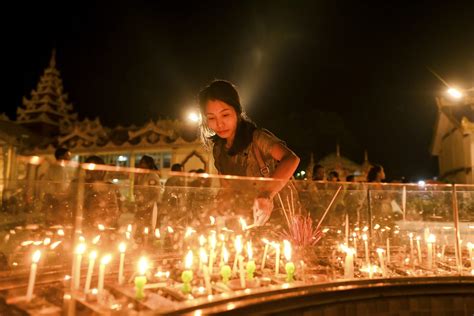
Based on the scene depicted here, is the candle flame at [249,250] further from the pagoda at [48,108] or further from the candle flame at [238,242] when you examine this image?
the pagoda at [48,108]

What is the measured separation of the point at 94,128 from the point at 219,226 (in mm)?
25827

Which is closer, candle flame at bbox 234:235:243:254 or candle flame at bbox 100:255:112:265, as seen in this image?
candle flame at bbox 100:255:112:265

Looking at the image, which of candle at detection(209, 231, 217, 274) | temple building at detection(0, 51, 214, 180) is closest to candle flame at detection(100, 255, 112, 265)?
candle at detection(209, 231, 217, 274)

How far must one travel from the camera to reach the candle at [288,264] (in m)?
3.17

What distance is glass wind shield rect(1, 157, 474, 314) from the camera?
236 cm

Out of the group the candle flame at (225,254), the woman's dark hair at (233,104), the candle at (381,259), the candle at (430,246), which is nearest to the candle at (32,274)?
the candle flame at (225,254)

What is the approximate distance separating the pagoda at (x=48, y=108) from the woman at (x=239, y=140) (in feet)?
119

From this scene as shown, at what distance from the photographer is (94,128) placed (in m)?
27.1

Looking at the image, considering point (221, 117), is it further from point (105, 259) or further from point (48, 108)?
point (48, 108)

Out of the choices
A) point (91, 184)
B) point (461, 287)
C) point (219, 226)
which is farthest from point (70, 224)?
point (461, 287)

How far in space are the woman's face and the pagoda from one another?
36.4m

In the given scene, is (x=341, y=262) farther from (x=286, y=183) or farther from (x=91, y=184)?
(x=91, y=184)

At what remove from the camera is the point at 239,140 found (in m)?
3.35

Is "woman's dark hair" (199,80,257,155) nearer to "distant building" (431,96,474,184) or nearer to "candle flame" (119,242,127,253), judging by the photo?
"candle flame" (119,242,127,253)
